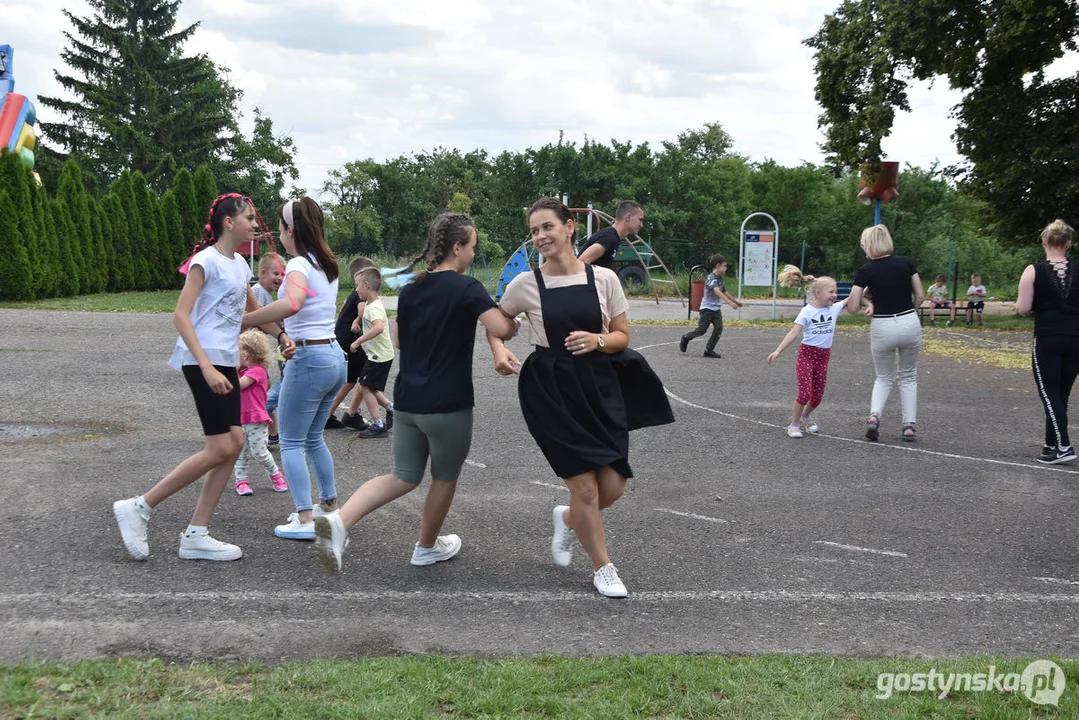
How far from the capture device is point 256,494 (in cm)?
650

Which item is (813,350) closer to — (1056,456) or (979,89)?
(1056,456)

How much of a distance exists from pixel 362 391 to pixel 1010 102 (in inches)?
728

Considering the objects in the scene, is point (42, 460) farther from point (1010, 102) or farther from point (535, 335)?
point (1010, 102)

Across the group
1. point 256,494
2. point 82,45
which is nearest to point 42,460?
point 256,494

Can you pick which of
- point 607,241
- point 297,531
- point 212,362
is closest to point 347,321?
point 607,241

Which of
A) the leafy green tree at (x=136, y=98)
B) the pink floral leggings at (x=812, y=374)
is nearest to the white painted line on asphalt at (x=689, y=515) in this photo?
the pink floral leggings at (x=812, y=374)

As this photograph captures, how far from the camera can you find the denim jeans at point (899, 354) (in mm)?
8602

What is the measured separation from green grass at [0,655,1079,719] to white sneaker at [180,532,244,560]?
1.32m

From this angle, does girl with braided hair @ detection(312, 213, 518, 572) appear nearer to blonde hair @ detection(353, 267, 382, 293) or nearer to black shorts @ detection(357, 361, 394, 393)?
blonde hair @ detection(353, 267, 382, 293)

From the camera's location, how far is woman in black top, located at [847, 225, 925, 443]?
8602 mm

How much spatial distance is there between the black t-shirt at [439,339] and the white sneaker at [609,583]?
100cm

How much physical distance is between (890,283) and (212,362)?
19.7 feet

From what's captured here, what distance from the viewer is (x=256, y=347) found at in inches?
263

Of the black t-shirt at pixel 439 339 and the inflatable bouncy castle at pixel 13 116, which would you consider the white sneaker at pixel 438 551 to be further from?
the inflatable bouncy castle at pixel 13 116
